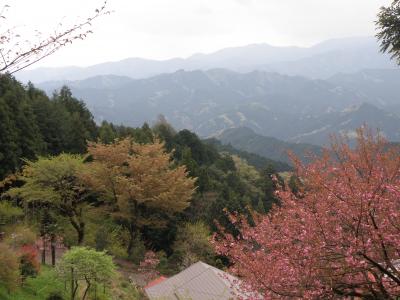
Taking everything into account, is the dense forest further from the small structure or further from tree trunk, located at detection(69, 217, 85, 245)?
the small structure

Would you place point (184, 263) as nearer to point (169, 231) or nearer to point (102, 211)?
point (169, 231)

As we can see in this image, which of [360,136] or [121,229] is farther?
[121,229]

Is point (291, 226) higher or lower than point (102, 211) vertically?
higher

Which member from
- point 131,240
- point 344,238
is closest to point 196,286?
point 131,240

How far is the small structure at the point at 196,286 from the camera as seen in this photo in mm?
15645

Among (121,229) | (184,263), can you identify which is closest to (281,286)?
(184,263)

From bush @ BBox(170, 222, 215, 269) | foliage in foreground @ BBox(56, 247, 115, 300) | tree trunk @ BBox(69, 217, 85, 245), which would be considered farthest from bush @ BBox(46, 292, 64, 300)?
bush @ BBox(170, 222, 215, 269)

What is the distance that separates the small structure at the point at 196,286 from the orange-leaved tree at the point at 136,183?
788 centimetres

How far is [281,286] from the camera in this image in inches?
243

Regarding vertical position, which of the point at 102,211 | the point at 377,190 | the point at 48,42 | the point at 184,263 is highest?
the point at 48,42

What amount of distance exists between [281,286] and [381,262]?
4.70ft

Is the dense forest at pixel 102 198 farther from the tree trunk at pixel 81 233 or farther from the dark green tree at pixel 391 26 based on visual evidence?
the dark green tree at pixel 391 26

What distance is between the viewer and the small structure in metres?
15.6

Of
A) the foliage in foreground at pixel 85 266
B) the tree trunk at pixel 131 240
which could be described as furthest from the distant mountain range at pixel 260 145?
the foliage in foreground at pixel 85 266
